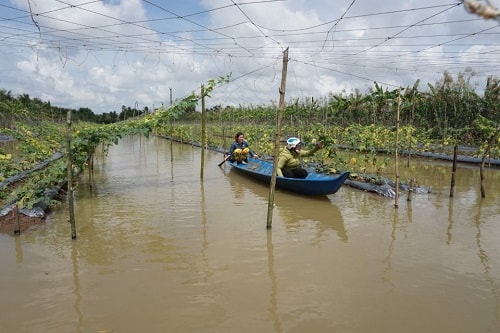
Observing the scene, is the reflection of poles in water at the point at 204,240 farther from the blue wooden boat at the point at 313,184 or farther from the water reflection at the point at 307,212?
the blue wooden boat at the point at 313,184

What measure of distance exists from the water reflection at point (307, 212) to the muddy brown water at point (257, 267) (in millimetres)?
35

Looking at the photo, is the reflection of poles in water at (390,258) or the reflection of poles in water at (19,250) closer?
the reflection of poles in water at (390,258)

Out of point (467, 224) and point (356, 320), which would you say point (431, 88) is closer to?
point (467, 224)

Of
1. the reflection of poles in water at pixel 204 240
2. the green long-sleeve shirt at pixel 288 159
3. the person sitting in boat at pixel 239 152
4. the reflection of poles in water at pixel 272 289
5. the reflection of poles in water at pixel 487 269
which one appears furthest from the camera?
the person sitting in boat at pixel 239 152

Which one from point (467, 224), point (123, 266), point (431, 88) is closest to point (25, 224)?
point (123, 266)

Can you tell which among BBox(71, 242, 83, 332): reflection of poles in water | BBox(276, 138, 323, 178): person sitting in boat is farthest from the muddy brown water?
BBox(276, 138, 323, 178): person sitting in boat

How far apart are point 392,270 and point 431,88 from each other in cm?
1761

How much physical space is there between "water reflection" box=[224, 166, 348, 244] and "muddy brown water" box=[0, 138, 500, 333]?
0.04 metres

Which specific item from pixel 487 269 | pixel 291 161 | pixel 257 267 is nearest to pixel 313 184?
pixel 291 161

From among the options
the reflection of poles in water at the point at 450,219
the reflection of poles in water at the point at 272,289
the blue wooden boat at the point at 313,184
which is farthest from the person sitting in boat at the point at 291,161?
the reflection of poles in water at the point at 272,289

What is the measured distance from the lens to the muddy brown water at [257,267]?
12.0 feet

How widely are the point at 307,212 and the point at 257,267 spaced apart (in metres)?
2.98

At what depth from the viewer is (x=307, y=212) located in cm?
763

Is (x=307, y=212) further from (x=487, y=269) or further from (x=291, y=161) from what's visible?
(x=487, y=269)
